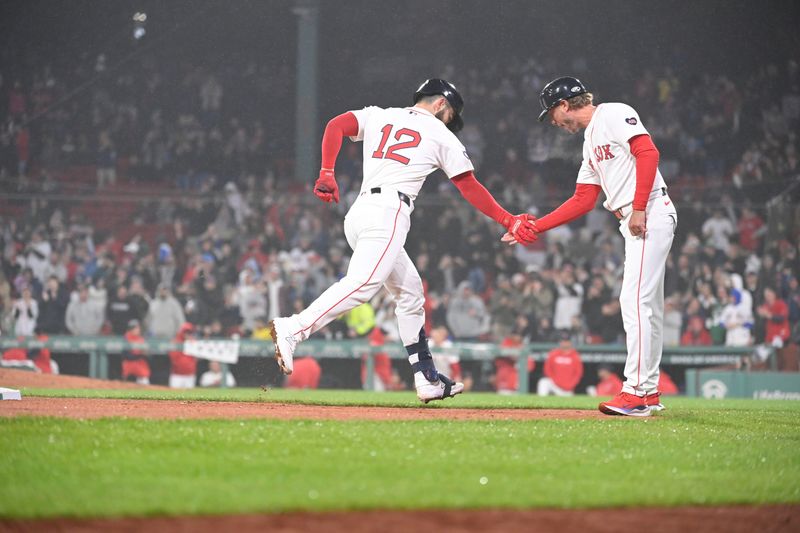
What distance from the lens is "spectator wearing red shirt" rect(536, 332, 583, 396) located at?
13969mm

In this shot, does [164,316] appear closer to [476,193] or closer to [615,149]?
[476,193]

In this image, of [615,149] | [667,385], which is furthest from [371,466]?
[667,385]

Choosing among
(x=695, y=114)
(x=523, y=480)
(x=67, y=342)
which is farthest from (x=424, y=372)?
(x=695, y=114)

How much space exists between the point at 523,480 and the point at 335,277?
1274 centimetres

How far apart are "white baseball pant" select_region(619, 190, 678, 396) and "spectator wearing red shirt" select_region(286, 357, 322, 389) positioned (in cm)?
861

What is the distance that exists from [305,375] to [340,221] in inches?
173

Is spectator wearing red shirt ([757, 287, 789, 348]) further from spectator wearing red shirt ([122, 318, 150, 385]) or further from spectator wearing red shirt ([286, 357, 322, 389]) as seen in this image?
spectator wearing red shirt ([122, 318, 150, 385])

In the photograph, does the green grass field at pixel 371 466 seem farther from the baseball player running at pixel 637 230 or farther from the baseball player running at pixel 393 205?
the baseball player running at pixel 393 205

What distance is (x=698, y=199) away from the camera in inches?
669

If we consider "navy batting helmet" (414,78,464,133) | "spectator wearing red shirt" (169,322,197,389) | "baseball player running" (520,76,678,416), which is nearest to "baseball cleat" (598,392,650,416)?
"baseball player running" (520,76,678,416)

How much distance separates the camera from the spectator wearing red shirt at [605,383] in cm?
1396

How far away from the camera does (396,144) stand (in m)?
6.41

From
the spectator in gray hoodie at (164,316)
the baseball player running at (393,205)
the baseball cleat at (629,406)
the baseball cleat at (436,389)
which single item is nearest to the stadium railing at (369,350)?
the spectator in gray hoodie at (164,316)

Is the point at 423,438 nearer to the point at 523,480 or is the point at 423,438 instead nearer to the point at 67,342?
→ the point at 523,480
